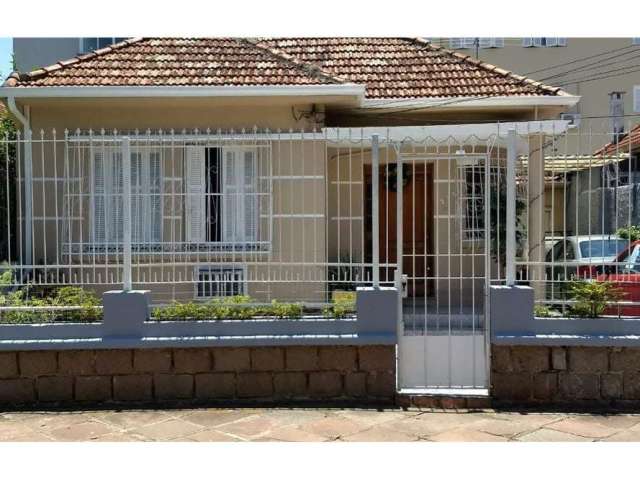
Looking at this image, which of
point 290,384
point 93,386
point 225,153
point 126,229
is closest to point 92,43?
point 225,153

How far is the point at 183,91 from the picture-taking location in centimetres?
879

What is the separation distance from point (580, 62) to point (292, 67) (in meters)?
15.1

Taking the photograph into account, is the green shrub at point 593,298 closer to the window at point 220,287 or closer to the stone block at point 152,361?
the window at point 220,287

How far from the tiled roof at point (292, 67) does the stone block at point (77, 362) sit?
14.7 feet

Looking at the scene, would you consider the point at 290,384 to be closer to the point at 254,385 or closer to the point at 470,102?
the point at 254,385

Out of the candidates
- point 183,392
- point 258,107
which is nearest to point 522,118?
point 258,107

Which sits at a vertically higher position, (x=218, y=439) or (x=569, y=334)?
(x=569, y=334)

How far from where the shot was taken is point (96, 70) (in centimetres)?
950

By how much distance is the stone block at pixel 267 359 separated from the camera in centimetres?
574

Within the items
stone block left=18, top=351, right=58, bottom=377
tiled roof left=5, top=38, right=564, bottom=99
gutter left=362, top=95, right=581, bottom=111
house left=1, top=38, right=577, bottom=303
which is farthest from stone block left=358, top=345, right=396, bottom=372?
gutter left=362, top=95, right=581, bottom=111

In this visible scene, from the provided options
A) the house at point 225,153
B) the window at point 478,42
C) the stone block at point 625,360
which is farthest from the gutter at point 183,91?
the window at point 478,42

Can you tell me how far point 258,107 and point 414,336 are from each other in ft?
15.7

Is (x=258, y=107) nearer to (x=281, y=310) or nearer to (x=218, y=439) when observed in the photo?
(x=281, y=310)

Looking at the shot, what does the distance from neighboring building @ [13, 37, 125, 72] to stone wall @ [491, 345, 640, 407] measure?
14.2 meters
